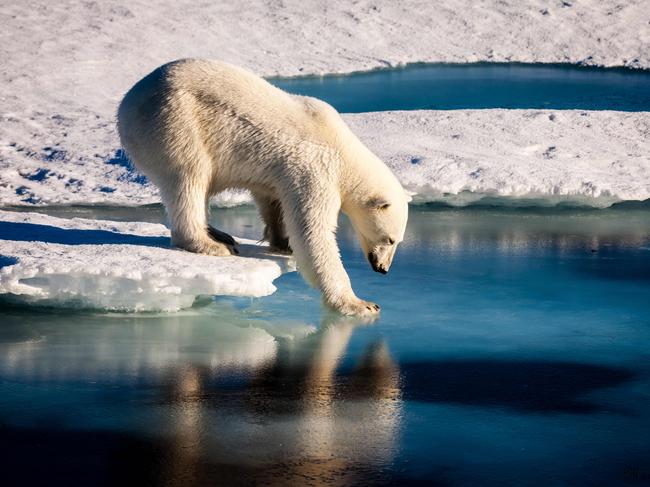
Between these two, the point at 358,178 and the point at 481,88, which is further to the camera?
the point at 481,88

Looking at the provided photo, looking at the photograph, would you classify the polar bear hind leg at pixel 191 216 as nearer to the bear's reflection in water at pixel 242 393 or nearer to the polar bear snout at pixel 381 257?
the bear's reflection in water at pixel 242 393

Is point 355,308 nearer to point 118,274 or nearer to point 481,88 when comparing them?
point 118,274

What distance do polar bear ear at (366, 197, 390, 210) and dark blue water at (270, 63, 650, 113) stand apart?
6673mm

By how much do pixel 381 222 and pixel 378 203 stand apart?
12cm

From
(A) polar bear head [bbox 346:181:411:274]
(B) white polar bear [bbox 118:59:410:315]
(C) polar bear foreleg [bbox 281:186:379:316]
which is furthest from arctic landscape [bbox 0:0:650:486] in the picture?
(A) polar bear head [bbox 346:181:411:274]

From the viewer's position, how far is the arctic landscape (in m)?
3.91

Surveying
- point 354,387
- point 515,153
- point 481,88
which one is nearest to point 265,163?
point 354,387

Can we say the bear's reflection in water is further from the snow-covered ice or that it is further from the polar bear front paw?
the snow-covered ice

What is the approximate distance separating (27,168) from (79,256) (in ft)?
13.5

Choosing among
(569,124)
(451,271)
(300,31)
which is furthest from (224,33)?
(451,271)

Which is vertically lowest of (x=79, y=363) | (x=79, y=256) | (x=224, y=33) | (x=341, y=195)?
(x=79, y=363)

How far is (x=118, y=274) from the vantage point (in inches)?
207

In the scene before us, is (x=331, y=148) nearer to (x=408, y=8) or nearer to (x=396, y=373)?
(x=396, y=373)

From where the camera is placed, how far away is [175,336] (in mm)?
5363
